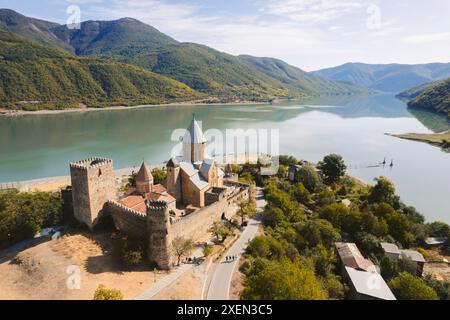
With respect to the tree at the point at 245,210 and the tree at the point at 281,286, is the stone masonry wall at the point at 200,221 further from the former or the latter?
the tree at the point at 281,286

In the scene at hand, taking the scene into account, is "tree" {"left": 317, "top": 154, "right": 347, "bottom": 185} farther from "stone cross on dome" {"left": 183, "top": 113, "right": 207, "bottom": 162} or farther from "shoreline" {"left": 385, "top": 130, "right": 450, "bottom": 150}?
"shoreline" {"left": 385, "top": 130, "right": 450, "bottom": 150}

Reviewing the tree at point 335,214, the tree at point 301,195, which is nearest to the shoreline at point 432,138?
the tree at point 301,195

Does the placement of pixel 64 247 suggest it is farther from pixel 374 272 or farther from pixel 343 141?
pixel 343 141

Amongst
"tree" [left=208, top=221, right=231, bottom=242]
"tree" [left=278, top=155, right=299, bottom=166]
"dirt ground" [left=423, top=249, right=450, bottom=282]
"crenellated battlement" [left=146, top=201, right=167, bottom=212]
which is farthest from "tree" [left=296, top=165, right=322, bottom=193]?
"crenellated battlement" [left=146, top=201, right=167, bottom=212]

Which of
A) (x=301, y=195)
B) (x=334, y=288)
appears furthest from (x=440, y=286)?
(x=301, y=195)

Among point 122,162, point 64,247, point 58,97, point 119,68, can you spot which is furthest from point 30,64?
point 64,247

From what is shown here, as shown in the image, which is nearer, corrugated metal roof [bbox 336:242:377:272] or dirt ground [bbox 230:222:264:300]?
dirt ground [bbox 230:222:264:300]
